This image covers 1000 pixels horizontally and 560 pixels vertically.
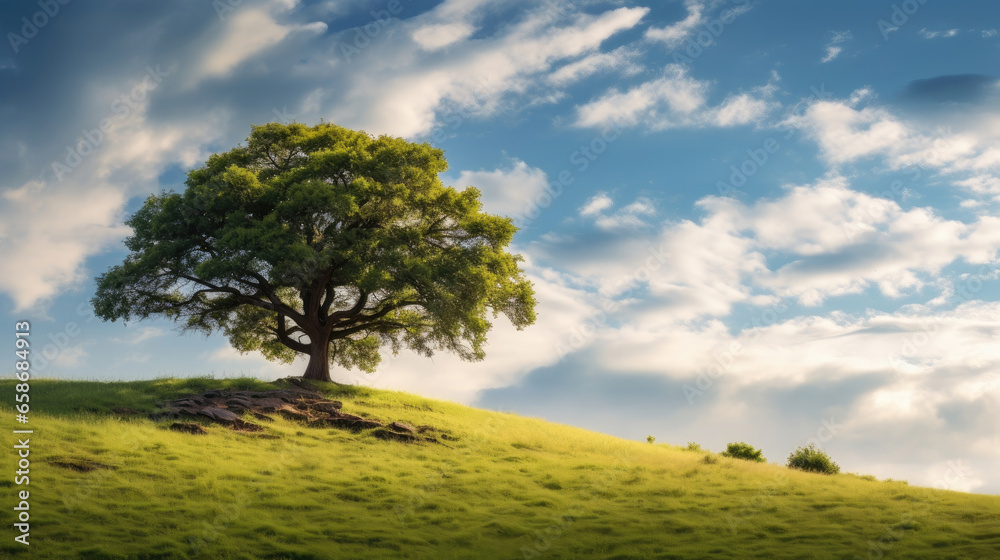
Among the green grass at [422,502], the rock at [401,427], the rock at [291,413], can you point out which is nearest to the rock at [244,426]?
the green grass at [422,502]

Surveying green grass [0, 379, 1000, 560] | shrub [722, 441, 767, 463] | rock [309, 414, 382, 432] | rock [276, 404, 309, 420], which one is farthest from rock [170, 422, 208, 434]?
shrub [722, 441, 767, 463]

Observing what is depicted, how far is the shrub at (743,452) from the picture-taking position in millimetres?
35156

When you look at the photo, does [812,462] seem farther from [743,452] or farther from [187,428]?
[187,428]

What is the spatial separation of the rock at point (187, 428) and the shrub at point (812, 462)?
25870mm

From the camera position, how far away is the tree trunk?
37.2 m

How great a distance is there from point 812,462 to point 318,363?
25.6 m

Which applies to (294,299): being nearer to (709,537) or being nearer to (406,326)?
(406,326)

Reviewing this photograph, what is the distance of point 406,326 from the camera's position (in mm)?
39688

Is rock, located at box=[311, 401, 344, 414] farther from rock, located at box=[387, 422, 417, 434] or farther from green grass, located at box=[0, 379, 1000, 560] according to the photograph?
rock, located at box=[387, 422, 417, 434]

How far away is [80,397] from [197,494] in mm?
14619

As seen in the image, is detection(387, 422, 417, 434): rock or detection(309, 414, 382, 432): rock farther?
detection(309, 414, 382, 432): rock

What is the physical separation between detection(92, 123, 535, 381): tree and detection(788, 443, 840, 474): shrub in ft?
48.4

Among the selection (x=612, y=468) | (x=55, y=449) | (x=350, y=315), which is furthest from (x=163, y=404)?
(x=612, y=468)

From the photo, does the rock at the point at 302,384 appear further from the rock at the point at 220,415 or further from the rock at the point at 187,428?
the rock at the point at 187,428
